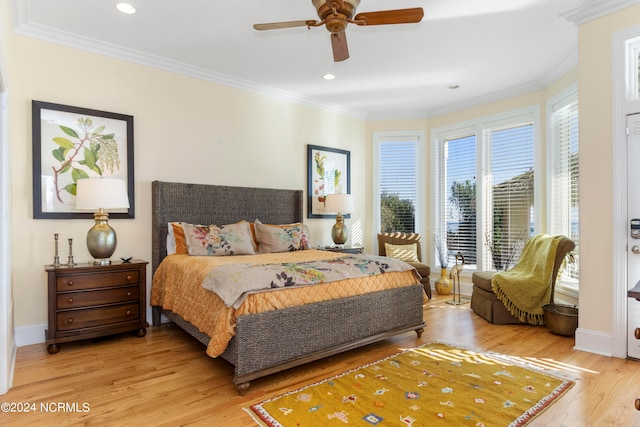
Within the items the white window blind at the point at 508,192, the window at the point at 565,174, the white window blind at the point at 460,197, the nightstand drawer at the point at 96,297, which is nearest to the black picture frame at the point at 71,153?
the nightstand drawer at the point at 96,297

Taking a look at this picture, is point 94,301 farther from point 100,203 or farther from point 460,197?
point 460,197

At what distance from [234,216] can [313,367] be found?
2.26 meters

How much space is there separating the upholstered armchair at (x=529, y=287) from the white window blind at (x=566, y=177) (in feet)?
1.22

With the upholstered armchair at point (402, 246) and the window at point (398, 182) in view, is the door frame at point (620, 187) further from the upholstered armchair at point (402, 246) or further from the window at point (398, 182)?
the window at point (398, 182)

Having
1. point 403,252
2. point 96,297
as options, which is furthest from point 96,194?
point 403,252

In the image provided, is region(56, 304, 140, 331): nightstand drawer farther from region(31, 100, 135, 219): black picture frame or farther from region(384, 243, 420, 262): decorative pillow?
region(384, 243, 420, 262): decorative pillow

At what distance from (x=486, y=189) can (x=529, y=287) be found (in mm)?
1835

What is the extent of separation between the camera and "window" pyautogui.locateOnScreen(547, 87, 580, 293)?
4105 millimetres

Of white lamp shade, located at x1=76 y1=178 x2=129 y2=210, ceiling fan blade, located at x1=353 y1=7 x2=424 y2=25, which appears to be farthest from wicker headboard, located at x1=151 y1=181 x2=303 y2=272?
ceiling fan blade, located at x1=353 y1=7 x2=424 y2=25

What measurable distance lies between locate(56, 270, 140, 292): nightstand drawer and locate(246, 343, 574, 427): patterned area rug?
1910 millimetres

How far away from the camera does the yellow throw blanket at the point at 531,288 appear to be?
12.7ft

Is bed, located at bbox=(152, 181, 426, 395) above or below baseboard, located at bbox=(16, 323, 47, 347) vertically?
above

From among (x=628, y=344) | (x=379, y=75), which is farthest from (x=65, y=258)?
(x=628, y=344)

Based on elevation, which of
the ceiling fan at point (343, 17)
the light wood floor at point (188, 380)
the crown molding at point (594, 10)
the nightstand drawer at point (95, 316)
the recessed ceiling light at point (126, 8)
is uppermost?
the recessed ceiling light at point (126, 8)
